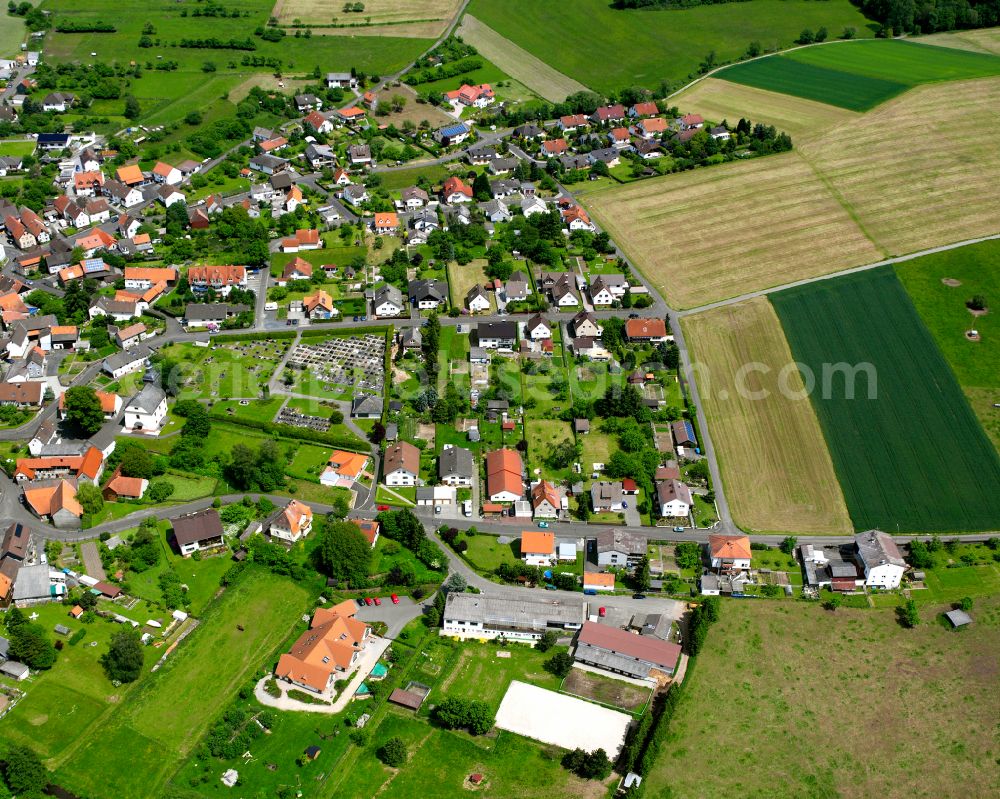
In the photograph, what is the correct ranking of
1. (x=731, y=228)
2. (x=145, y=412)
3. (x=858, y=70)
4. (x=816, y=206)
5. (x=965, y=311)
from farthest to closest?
(x=858, y=70), (x=816, y=206), (x=731, y=228), (x=965, y=311), (x=145, y=412)

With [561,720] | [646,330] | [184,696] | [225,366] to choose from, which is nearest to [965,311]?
[646,330]

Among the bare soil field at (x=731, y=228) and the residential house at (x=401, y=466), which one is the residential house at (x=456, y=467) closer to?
the residential house at (x=401, y=466)

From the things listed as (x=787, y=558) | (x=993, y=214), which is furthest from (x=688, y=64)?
(x=787, y=558)

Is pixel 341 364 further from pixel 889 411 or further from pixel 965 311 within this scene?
pixel 965 311

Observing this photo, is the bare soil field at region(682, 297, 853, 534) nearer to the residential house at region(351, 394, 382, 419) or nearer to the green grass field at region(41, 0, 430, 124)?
the residential house at region(351, 394, 382, 419)

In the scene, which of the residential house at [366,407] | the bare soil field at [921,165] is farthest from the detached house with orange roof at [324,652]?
the bare soil field at [921,165]

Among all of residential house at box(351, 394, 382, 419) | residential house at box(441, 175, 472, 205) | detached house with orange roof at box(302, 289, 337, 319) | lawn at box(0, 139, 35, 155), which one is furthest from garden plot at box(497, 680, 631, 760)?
lawn at box(0, 139, 35, 155)
